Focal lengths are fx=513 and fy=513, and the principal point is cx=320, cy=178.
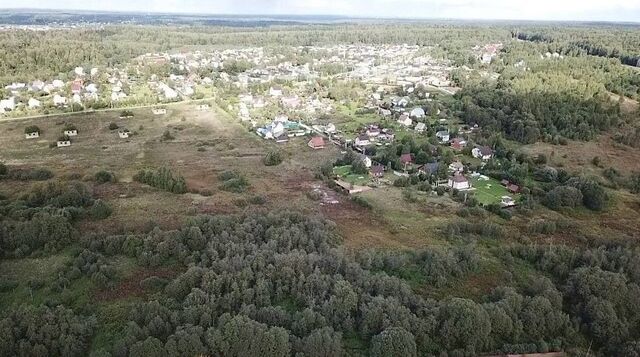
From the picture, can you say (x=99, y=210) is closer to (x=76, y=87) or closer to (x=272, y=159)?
(x=272, y=159)

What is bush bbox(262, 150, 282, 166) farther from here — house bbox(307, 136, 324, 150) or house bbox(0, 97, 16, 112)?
house bbox(0, 97, 16, 112)

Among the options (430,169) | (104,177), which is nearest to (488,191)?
(430,169)

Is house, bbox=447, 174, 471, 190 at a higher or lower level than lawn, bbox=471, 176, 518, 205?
higher

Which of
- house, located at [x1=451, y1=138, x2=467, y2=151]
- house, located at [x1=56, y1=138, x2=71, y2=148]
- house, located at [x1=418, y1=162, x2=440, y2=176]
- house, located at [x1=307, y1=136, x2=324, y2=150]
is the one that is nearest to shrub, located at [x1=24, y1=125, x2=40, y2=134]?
house, located at [x1=56, y1=138, x2=71, y2=148]

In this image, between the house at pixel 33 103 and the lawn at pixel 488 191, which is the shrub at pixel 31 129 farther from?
the lawn at pixel 488 191

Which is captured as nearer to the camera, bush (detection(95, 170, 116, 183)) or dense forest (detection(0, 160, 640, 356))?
dense forest (detection(0, 160, 640, 356))

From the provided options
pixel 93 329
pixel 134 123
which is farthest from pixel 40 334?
pixel 134 123

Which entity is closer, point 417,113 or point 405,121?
point 405,121

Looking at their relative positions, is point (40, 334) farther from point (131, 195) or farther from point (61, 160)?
point (61, 160)
